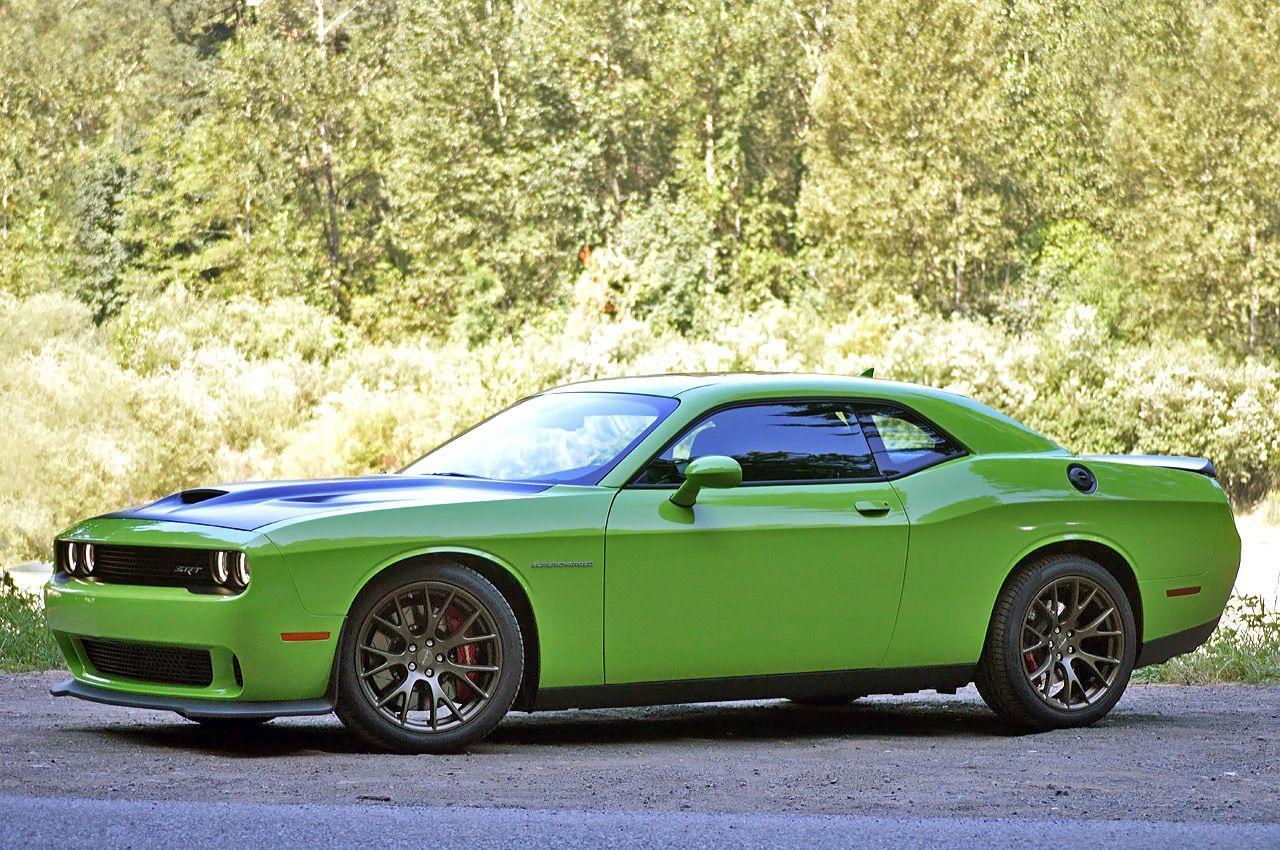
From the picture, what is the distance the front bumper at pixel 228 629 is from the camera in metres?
6.70

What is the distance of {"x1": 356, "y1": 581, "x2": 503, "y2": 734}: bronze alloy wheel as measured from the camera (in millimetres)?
6949

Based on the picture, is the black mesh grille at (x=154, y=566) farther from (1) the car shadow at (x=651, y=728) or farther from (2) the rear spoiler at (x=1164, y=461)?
(2) the rear spoiler at (x=1164, y=461)


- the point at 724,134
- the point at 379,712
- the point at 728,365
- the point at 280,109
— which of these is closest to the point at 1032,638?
the point at 379,712

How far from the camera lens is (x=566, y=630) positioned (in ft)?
23.7

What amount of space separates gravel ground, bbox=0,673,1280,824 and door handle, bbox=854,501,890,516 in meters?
0.98

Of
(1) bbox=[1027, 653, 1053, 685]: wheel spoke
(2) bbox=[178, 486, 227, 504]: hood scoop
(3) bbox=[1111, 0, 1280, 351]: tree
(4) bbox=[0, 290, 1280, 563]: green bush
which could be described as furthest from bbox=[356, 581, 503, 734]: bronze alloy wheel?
(3) bbox=[1111, 0, 1280, 351]: tree

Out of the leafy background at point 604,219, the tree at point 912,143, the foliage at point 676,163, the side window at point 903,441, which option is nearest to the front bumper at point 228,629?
the side window at point 903,441

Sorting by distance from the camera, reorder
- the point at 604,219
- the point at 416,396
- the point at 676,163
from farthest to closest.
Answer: the point at 676,163 → the point at 604,219 → the point at 416,396

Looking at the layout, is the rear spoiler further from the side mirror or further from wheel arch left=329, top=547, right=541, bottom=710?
wheel arch left=329, top=547, right=541, bottom=710

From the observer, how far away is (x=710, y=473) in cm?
721

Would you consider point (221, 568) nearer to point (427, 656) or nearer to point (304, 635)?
point (304, 635)

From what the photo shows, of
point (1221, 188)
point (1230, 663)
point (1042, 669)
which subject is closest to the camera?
point (1042, 669)

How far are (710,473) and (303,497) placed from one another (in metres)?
1.60

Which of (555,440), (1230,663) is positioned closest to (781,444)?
(555,440)
